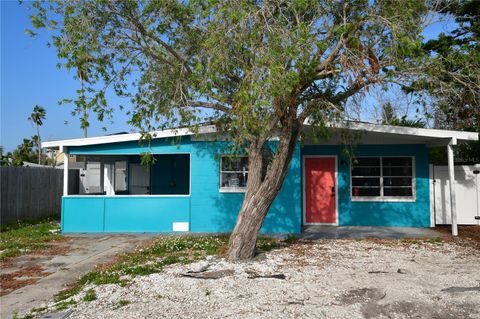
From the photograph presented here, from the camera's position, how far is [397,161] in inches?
523

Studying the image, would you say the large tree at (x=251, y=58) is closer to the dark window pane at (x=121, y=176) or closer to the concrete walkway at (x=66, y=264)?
the concrete walkway at (x=66, y=264)

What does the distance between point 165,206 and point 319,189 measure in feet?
15.5

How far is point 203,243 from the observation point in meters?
10.1

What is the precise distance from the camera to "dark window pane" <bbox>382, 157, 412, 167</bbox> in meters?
13.3

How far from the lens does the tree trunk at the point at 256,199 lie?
26.2 feet

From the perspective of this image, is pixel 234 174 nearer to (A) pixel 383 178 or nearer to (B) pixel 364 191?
(B) pixel 364 191

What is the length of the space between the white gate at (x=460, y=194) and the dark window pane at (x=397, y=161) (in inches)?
28.5

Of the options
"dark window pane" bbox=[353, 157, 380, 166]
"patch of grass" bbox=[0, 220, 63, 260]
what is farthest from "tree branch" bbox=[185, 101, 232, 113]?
"dark window pane" bbox=[353, 157, 380, 166]

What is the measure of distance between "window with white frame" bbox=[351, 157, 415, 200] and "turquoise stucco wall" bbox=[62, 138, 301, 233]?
3.77 metres

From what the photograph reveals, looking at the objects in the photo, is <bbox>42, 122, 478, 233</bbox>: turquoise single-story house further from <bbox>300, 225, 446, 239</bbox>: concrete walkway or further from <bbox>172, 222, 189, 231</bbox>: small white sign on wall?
<bbox>300, 225, 446, 239</bbox>: concrete walkway

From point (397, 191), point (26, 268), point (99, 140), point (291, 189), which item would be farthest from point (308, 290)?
point (99, 140)

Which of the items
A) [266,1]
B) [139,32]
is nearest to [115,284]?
[139,32]

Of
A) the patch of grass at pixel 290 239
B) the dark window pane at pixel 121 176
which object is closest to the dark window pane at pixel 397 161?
the patch of grass at pixel 290 239

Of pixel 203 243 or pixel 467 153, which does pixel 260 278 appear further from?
pixel 467 153
